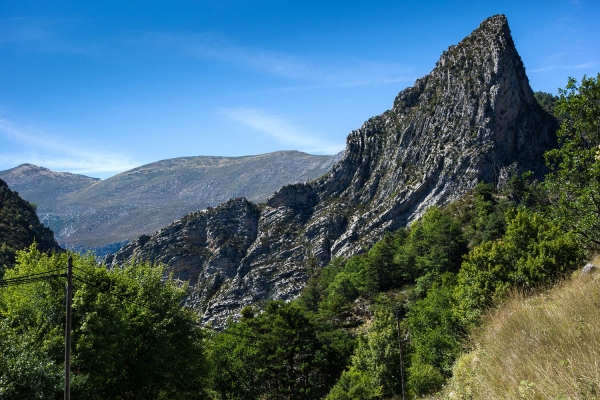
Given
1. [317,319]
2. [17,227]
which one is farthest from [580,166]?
[17,227]

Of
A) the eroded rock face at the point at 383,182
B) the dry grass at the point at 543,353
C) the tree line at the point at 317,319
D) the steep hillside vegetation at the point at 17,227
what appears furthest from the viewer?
the eroded rock face at the point at 383,182

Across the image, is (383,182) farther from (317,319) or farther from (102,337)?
(102,337)

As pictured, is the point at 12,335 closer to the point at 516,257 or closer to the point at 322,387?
the point at 516,257

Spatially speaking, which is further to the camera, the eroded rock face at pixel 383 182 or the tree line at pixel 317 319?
the eroded rock face at pixel 383 182

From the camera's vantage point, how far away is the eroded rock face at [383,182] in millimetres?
116188

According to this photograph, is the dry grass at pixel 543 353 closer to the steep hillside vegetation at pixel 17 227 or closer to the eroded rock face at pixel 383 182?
the steep hillside vegetation at pixel 17 227

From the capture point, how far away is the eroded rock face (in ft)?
381

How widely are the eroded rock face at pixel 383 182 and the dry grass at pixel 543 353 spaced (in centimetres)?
10877

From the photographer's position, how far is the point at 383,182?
136m

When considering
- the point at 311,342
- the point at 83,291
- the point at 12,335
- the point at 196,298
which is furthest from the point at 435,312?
the point at 196,298

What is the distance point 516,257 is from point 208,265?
4910 inches

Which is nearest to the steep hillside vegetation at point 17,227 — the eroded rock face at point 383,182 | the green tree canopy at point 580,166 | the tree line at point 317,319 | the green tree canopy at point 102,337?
the eroded rock face at point 383,182

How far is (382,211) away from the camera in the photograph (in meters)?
128

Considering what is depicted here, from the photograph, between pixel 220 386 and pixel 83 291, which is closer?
pixel 83 291
